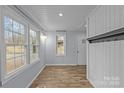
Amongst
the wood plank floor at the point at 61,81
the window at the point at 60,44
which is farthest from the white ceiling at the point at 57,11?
the window at the point at 60,44

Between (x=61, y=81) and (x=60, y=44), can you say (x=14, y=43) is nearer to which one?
(x=61, y=81)

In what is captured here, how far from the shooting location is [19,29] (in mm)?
3553

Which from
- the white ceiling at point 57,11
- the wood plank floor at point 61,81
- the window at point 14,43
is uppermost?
the white ceiling at point 57,11

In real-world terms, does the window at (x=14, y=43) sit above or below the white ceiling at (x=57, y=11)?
below

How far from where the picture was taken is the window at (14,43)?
271cm

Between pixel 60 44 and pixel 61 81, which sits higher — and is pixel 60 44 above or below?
above

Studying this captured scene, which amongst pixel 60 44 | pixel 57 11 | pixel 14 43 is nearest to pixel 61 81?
pixel 14 43

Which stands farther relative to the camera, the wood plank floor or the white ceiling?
the wood plank floor

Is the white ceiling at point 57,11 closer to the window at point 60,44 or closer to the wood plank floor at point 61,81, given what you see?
the wood plank floor at point 61,81

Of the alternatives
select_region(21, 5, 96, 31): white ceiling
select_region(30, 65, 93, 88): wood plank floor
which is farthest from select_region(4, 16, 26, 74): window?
select_region(30, 65, 93, 88): wood plank floor

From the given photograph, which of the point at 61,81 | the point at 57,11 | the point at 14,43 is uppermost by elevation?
the point at 57,11

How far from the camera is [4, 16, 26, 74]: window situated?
271 centimetres

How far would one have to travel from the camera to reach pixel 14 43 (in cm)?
312

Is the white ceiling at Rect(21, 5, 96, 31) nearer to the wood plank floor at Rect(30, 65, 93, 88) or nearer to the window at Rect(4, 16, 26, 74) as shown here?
the window at Rect(4, 16, 26, 74)
